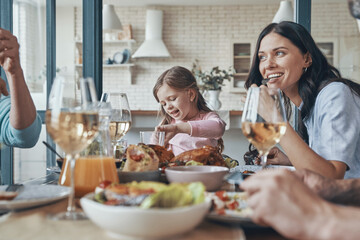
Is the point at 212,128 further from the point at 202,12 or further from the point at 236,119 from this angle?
the point at 202,12

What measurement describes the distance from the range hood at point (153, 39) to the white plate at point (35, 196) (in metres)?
6.85

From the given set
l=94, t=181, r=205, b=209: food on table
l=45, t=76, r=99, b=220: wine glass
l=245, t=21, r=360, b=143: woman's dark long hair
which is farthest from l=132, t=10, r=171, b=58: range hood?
l=94, t=181, r=205, b=209: food on table

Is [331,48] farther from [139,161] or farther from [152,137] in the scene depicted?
[139,161]

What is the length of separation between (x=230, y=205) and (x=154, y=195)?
182 millimetres

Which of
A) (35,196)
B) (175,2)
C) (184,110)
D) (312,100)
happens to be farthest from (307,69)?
(175,2)

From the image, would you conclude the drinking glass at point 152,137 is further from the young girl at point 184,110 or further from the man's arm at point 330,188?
the young girl at point 184,110

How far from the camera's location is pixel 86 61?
99.4 inches

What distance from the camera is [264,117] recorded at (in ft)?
2.66

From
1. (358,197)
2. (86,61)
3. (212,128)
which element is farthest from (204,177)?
(86,61)

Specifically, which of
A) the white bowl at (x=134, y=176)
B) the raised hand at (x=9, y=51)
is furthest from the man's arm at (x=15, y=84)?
the white bowl at (x=134, y=176)

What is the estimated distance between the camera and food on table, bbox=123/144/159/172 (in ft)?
3.12

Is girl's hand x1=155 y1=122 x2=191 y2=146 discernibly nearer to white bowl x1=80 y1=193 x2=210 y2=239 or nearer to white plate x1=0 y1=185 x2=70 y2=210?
white plate x1=0 y1=185 x2=70 y2=210

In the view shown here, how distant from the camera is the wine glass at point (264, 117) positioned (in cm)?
81

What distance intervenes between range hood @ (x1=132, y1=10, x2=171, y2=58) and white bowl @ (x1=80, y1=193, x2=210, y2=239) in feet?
23.4
